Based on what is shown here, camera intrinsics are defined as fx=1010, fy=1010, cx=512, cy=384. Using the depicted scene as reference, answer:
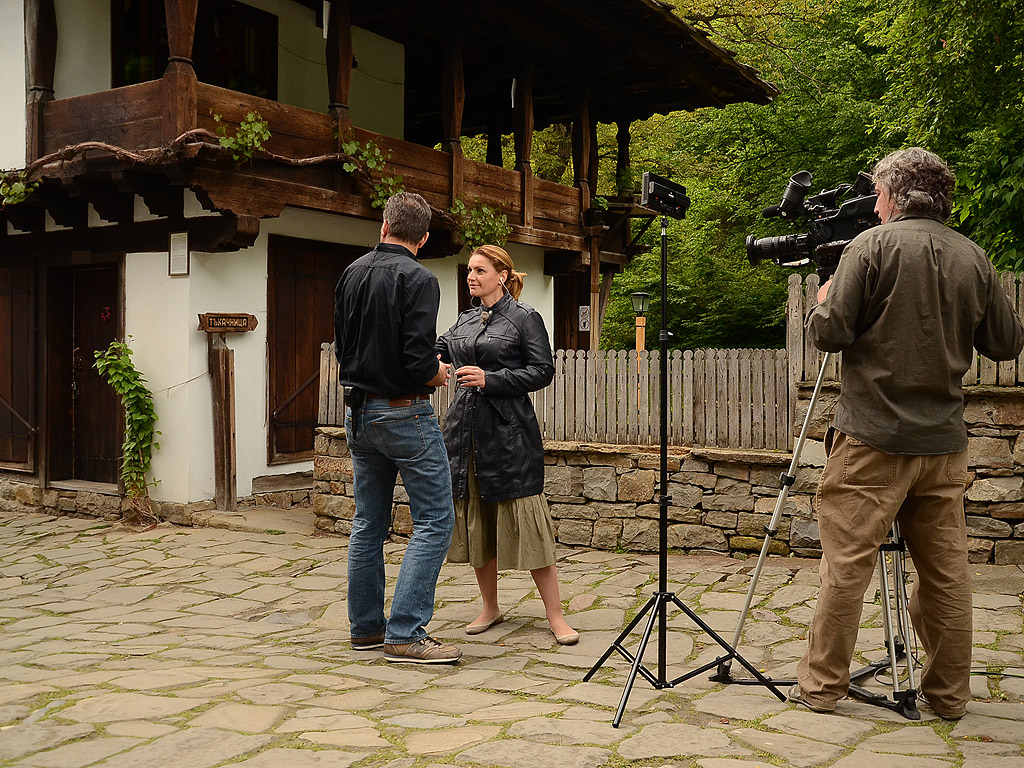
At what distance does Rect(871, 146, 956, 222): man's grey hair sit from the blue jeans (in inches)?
84.0

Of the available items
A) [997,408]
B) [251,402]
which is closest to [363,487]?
[997,408]

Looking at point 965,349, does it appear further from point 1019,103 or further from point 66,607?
point 1019,103

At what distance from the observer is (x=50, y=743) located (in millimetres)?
3348

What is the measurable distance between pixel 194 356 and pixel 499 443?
490 centimetres

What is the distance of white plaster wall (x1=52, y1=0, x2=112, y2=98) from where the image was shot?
9281 mm

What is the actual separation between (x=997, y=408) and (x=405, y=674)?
4.03m

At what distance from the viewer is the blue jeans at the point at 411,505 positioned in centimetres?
442

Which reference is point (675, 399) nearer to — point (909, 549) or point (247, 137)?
point (909, 549)

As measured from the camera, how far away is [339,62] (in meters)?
9.42

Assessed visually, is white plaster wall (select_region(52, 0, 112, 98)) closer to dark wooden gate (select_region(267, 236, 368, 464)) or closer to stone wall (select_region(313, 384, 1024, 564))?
dark wooden gate (select_region(267, 236, 368, 464))

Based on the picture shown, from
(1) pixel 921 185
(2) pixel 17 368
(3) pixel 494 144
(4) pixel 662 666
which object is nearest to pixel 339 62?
(2) pixel 17 368

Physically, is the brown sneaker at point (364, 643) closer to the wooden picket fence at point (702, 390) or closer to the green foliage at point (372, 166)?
the wooden picket fence at point (702, 390)

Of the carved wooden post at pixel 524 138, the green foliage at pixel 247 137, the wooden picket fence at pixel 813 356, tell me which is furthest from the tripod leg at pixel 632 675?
the carved wooden post at pixel 524 138

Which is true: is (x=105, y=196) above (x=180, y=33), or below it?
below
